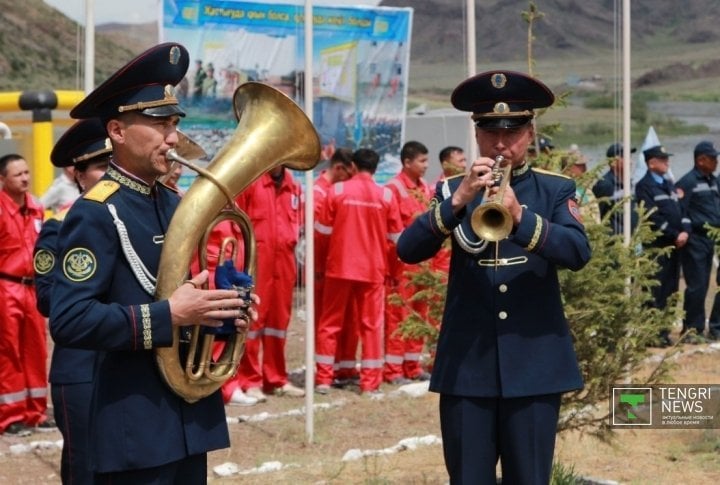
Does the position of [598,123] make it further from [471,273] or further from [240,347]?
[240,347]

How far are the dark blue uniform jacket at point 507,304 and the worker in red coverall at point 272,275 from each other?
5.47 m

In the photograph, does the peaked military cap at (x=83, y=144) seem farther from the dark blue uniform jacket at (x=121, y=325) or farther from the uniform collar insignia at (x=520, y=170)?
the uniform collar insignia at (x=520, y=170)

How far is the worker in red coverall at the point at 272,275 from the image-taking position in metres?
10.3

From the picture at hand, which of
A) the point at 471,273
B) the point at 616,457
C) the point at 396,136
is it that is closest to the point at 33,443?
the point at 616,457

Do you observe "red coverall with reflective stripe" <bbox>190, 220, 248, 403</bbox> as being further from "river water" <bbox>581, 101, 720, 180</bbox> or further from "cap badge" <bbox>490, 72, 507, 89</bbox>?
"river water" <bbox>581, 101, 720, 180</bbox>

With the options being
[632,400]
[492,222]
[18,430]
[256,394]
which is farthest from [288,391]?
[492,222]

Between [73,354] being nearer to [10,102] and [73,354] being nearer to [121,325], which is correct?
[121,325]

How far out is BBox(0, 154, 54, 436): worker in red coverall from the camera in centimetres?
907

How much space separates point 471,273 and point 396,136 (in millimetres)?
9944

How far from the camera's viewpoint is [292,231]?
1052 cm

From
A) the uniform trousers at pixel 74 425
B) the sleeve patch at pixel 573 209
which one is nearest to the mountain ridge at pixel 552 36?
the uniform trousers at pixel 74 425

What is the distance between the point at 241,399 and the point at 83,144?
508cm

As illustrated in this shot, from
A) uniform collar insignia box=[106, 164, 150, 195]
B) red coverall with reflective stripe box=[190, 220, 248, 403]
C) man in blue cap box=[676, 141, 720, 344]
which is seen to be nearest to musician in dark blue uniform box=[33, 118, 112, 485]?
red coverall with reflective stripe box=[190, 220, 248, 403]
